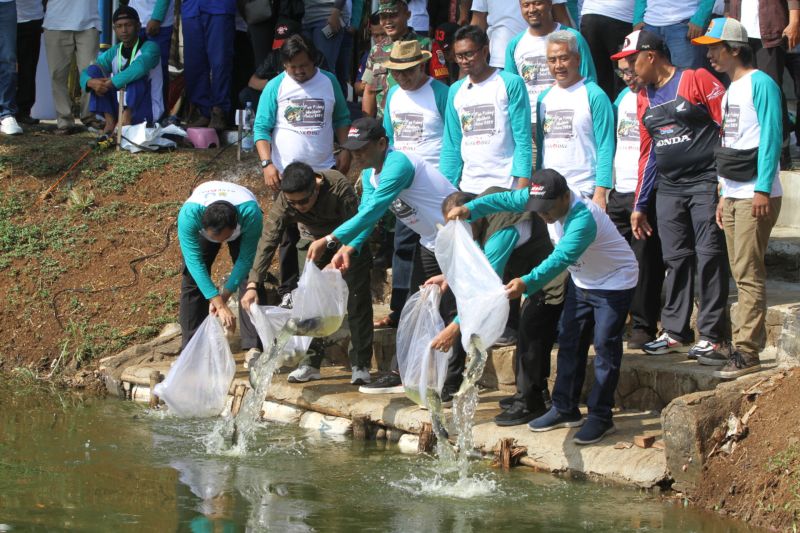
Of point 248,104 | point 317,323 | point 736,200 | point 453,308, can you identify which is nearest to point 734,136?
point 736,200

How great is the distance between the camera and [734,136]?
7.32 meters

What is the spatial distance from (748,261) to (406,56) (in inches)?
117

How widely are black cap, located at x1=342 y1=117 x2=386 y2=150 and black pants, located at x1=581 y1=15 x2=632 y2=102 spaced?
2798 mm

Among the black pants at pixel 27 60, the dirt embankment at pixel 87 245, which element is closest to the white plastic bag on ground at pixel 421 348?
the dirt embankment at pixel 87 245

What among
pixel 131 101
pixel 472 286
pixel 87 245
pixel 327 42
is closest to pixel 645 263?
pixel 472 286

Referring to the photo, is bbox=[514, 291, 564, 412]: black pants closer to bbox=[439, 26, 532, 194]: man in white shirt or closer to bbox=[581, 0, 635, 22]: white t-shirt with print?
→ bbox=[439, 26, 532, 194]: man in white shirt

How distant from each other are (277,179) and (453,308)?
2.13 metres

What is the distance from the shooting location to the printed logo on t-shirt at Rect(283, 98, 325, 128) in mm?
9375

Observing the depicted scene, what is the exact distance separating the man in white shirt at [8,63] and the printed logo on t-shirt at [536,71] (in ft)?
19.8

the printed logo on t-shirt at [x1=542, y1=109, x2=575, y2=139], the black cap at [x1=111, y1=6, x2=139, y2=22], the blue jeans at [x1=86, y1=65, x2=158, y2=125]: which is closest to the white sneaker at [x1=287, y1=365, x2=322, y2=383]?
the printed logo on t-shirt at [x1=542, y1=109, x2=575, y2=139]

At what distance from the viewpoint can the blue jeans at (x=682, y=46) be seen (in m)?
9.41

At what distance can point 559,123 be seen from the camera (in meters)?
8.09

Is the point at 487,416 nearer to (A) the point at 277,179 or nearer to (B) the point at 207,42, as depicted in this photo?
(A) the point at 277,179

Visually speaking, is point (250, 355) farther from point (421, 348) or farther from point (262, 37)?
point (262, 37)
